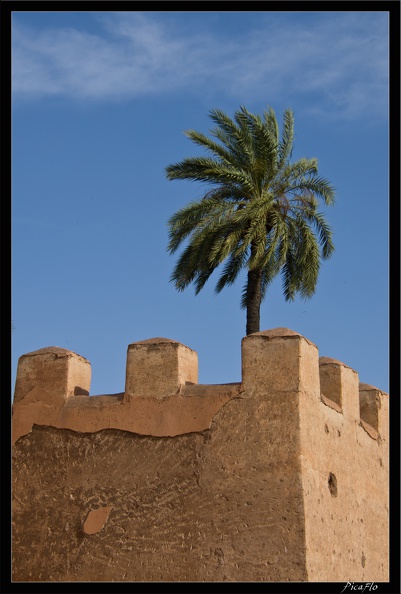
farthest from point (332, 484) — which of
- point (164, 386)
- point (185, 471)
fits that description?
point (164, 386)

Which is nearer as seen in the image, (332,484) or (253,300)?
(332,484)

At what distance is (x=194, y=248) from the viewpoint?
20.8 m

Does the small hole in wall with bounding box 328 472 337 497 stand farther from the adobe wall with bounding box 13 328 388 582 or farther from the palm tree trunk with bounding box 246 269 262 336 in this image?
the palm tree trunk with bounding box 246 269 262 336

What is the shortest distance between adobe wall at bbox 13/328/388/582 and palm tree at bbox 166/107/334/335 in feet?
11.5

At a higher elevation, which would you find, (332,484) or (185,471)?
(185,471)

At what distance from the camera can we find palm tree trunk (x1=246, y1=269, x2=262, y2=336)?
21078 millimetres

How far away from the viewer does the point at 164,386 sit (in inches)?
658

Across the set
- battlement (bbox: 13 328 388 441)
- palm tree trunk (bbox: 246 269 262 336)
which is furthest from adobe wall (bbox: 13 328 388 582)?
palm tree trunk (bbox: 246 269 262 336)

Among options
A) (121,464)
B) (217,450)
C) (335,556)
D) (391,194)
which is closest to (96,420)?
(121,464)

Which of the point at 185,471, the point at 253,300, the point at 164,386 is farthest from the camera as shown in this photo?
the point at 253,300

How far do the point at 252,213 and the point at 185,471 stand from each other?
557 centimetres

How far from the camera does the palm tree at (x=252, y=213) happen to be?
20.6 m

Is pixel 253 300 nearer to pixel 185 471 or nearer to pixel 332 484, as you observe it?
pixel 332 484

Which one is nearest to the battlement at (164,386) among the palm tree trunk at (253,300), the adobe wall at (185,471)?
the adobe wall at (185,471)
